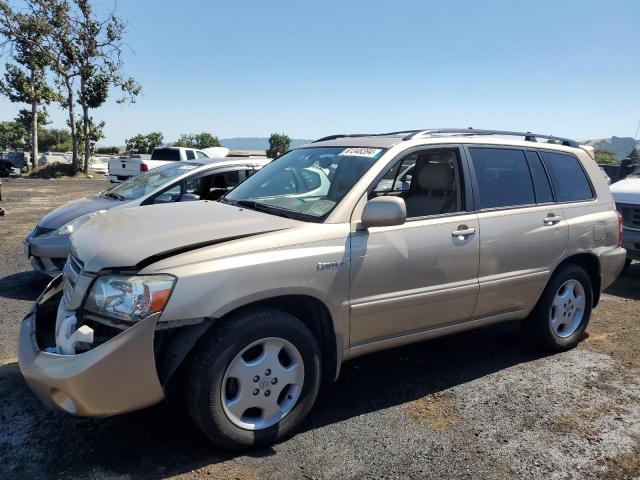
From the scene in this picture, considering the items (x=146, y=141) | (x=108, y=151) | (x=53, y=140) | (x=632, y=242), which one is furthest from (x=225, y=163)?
(x=53, y=140)

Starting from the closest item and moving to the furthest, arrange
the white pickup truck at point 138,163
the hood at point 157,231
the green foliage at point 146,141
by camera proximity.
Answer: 1. the hood at point 157,231
2. the white pickup truck at point 138,163
3. the green foliage at point 146,141

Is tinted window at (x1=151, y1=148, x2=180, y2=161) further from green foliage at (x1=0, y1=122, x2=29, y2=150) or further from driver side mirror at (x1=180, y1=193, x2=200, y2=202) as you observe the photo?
green foliage at (x1=0, y1=122, x2=29, y2=150)

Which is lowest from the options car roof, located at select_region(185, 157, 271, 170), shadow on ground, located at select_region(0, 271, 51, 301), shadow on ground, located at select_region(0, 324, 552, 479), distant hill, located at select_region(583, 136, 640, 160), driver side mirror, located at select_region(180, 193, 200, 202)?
shadow on ground, located at select_region(0, 271, 51, 301)

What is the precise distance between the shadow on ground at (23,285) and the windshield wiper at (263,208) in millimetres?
3279

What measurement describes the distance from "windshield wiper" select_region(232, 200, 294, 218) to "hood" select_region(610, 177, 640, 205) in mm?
6034

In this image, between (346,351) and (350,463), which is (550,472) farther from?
(346,351)

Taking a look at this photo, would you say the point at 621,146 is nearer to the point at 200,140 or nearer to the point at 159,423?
the point at 159,423

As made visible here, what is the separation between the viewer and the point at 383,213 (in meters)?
3.18

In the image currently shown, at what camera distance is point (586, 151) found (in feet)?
16.1

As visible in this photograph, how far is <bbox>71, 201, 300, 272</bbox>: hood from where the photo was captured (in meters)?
2.77

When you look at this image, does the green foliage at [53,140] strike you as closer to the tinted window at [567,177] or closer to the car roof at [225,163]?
the car roof at [225,163]

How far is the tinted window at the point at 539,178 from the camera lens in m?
4.36

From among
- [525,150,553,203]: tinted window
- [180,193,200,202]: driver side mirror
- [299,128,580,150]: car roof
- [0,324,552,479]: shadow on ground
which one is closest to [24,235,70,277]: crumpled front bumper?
[180,193,200,202]: driver side mirror

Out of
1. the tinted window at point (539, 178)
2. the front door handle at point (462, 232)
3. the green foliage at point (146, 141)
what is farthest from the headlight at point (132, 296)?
the green foliage at point (146, 141)
